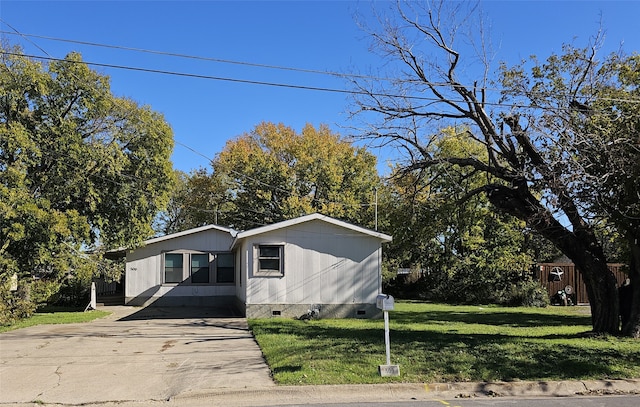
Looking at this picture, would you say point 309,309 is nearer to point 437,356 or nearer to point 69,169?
point 437,356

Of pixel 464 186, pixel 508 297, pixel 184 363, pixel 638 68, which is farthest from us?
pixel 464 186

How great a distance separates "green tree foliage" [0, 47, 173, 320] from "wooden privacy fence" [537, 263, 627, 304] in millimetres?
19593

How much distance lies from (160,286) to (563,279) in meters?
20.4

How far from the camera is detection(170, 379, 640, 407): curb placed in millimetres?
7547

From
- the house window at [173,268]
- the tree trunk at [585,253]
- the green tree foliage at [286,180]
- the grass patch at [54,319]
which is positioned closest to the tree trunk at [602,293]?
the tree trunk at [585,253]

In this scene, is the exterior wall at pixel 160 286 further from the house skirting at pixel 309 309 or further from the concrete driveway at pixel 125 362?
the concrete driveway at pixel 125 362

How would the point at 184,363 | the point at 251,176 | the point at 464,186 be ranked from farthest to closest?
the point at 251,176 → the point at 464,186 → the point at 184,363

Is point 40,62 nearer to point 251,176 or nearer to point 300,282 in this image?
point 300,282

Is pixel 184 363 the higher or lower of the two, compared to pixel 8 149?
lower

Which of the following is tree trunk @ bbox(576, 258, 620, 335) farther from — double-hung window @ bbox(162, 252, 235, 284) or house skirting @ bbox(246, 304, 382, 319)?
double-hung window @ bbox(162, 252, 235, 284)

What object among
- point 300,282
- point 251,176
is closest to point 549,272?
point 300,282

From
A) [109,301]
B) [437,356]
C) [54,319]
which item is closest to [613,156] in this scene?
[437,356]

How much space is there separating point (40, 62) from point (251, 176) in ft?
59.9

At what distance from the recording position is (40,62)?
800 inches
